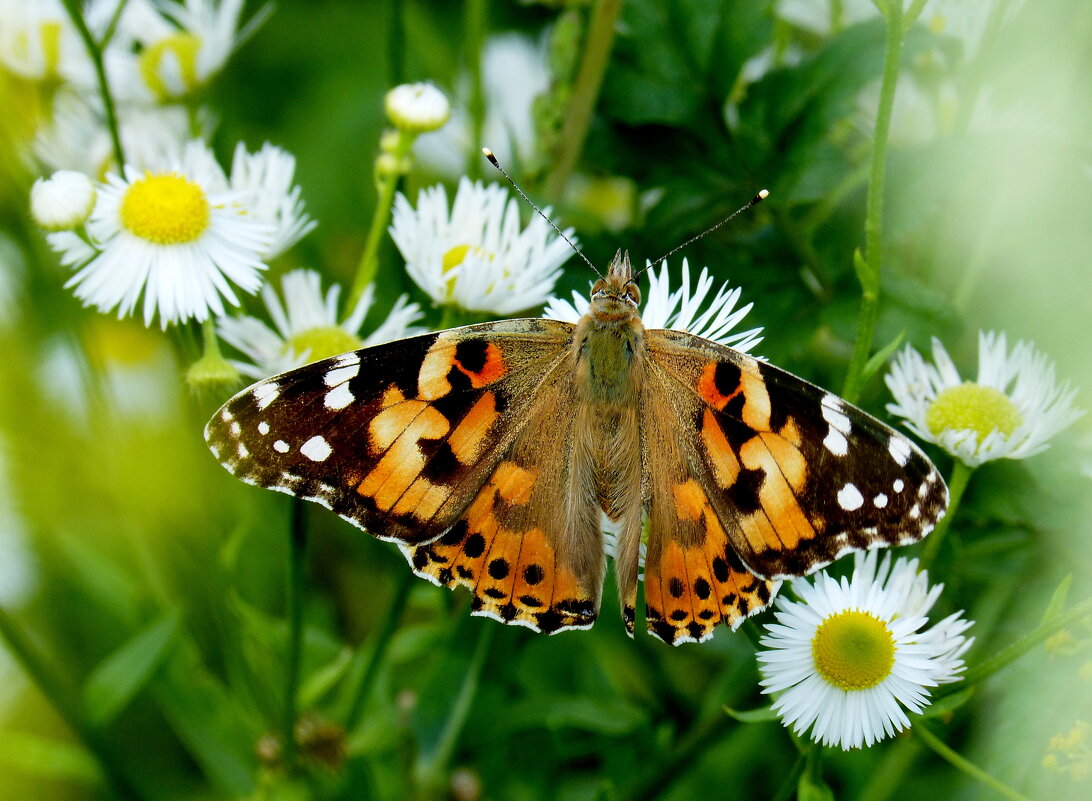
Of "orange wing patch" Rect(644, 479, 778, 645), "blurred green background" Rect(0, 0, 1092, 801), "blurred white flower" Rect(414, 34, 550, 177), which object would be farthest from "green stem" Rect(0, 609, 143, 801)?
"blurred white flower" Rect(414, 34, 550, 177)

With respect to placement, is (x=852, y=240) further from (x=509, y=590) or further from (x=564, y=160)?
(x=509, y=590)

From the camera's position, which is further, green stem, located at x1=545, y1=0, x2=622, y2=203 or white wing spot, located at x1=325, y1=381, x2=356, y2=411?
green stem, located at x1=545, y1=0, x2=622, y2=203

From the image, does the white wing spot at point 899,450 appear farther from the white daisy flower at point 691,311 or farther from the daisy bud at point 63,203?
the daisy bud at point 63,203

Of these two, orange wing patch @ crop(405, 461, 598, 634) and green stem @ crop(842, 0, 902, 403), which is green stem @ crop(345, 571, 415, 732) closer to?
orange wing patch @ crop(405, 461, 598, 634)

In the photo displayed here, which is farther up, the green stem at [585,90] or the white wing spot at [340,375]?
the green stem at [585,90]

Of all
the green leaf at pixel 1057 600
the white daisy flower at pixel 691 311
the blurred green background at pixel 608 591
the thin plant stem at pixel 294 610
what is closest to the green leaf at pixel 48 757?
the blurred green background at pixel 608 591
